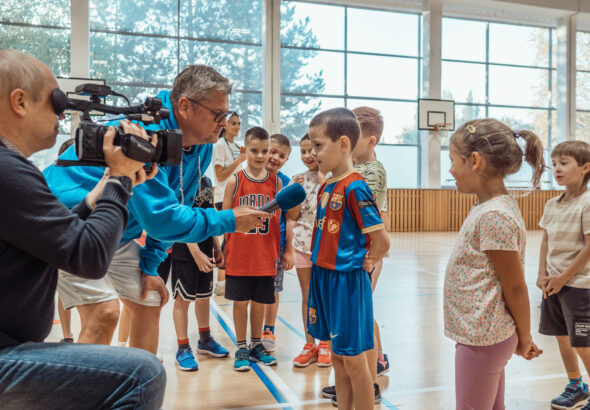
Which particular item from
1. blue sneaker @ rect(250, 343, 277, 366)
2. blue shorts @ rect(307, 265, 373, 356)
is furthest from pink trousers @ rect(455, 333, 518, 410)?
blue sneaker @ rect(250, 343, 277, 366)

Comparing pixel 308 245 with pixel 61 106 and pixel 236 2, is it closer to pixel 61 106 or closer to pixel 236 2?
pixel 61 106

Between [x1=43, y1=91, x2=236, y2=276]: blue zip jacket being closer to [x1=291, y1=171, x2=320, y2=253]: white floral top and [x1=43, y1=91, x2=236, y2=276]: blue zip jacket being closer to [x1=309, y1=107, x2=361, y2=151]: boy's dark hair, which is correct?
[x1=309, y1=107, x2=361, y2=151]: boy's dark hair

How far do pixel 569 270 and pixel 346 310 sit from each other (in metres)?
1.21

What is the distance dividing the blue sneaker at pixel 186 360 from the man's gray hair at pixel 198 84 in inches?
63.8

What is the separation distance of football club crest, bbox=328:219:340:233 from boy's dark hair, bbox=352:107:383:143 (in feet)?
2.14

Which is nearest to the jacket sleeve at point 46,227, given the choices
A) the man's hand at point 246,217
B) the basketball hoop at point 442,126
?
the man's hand at point 246,217

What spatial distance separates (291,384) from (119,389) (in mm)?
1605

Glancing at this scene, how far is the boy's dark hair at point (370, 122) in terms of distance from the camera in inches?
94.9

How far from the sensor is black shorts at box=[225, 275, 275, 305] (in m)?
3.00

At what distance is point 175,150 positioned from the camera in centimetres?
153

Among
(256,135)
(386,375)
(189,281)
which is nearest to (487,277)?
(386,375)

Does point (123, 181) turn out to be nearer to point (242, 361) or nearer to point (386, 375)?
point (242, 361)

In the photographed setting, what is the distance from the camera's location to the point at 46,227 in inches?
45.1

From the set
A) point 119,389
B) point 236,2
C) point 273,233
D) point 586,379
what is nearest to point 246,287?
point 273,233
